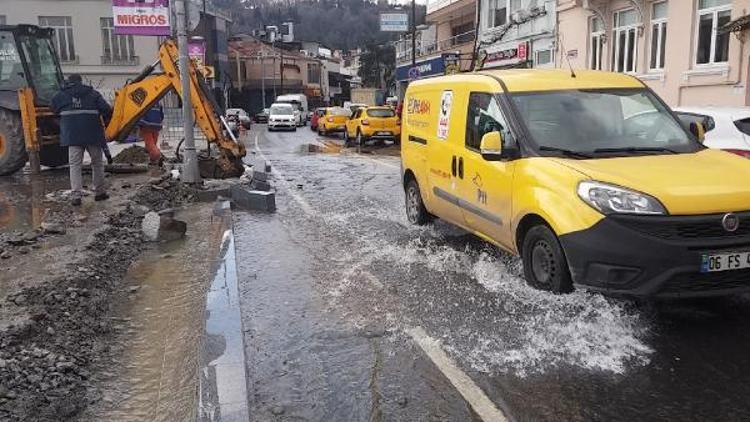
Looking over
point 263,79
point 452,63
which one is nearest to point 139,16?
point 452,63

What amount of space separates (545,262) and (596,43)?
1978cm

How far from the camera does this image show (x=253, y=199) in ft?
35.6

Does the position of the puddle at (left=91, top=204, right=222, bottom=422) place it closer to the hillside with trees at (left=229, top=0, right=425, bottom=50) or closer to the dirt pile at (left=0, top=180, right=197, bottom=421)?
the dirt pile at (left=0, top=180, right=197, bottom=421)

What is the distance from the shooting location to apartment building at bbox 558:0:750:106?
53.6 ft

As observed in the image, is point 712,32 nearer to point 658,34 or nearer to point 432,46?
point 658,34

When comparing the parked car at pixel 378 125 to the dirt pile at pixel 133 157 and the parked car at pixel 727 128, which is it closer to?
the dirt pile at pixel 133 157

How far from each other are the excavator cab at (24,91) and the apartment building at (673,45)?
42.4ft

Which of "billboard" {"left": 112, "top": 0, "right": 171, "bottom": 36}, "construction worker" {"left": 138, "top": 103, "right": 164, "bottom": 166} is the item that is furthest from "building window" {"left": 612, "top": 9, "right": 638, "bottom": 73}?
"construction worker" {"left": 138, "top": 103, "right": 164, "bottom": 166}

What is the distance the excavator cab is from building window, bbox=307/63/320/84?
8232 centimetres

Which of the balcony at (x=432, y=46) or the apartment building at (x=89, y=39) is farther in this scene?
the apartment building at (x=89, y=39)

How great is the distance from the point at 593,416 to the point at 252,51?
93165 millimetres

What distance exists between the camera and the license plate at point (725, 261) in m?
4.56

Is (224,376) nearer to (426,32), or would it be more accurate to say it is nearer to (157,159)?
(157,159)

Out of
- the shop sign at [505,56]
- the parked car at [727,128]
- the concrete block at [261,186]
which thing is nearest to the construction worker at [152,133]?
the concrete block at [261,186]
